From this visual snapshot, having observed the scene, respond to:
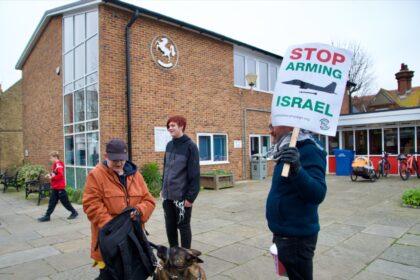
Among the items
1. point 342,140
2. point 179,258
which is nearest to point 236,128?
point 342,140

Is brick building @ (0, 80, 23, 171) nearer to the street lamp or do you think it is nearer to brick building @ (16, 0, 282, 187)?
brick building @ (16, 0, 282, 187)

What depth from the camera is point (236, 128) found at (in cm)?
1409

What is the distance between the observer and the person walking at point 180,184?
3.72 metres

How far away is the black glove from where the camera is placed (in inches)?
75.5

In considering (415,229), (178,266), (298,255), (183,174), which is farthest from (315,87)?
(415,229)

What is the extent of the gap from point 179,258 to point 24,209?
318 inches

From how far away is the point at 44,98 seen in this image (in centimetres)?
1459

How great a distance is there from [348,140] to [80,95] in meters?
13.6

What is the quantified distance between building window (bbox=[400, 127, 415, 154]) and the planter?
29.4 ft

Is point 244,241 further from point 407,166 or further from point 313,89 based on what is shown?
point 407,166

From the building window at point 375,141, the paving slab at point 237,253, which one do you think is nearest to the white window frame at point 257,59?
the building window at point 375,141

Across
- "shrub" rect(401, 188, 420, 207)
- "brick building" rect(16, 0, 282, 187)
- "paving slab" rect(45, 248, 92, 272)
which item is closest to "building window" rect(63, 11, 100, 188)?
"brick building" rect(16, 0, 282, 187)

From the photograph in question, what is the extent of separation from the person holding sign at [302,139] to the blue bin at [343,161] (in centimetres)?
1419

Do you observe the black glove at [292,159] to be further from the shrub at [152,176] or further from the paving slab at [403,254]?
the shrub at [152,176]
